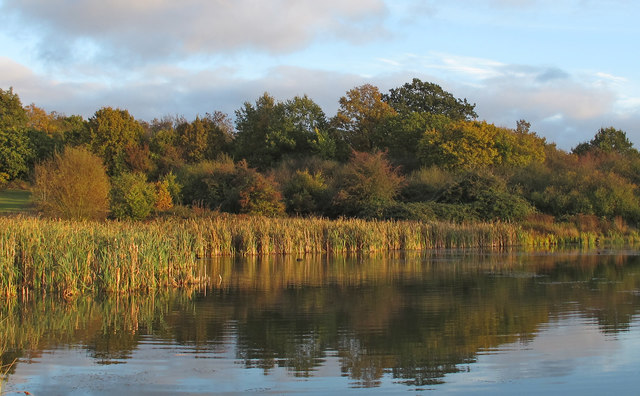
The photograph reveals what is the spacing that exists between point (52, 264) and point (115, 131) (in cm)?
4142

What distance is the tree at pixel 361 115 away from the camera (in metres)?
56.9

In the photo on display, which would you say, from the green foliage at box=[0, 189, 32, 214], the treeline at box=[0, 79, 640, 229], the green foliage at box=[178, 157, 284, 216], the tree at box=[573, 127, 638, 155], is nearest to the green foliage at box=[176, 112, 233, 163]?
the treeline at box=[0, 79, 640, 229]

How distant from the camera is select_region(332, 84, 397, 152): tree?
5691cm

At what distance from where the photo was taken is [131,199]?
3341cm

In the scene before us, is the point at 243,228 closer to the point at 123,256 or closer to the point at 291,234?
the point at 291,234

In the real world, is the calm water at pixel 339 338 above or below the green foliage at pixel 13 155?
below

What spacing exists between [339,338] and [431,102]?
179ft

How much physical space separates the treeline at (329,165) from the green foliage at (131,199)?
0.07 metres

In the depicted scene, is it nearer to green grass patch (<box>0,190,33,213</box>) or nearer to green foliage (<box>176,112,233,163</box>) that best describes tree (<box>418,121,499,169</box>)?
green foliage (<box>176,112,233,163</box>)

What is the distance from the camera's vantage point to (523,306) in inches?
523

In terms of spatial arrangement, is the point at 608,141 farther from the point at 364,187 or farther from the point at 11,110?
the point at 11,110

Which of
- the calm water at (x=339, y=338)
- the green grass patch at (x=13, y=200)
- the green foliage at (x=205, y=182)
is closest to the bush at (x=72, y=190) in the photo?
the green grass patch at (x=13, y=200)

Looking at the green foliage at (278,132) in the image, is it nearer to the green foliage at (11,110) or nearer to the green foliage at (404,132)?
the green foliage at (404,132)

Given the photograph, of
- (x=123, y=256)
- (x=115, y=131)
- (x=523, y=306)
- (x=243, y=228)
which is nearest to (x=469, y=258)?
(x=243, y=228)
